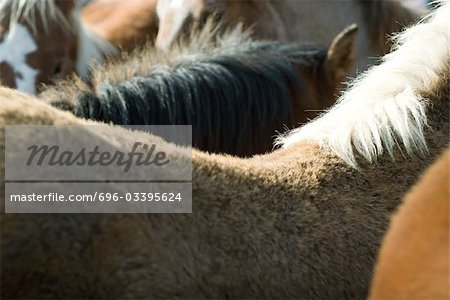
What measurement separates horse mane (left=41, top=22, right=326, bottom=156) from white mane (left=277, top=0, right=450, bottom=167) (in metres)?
0.62

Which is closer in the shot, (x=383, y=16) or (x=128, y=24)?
(x=383, y=16)

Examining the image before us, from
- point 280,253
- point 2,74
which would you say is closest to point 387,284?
point 280,253

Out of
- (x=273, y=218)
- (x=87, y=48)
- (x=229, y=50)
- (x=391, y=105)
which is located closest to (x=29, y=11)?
(x=87, y=48)

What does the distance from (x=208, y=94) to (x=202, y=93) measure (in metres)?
0.02

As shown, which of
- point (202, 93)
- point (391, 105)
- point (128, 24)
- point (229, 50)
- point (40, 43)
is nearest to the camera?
point (391, 105)

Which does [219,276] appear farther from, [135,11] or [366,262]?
[135,11]

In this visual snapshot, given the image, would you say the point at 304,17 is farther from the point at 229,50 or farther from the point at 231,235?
the point at 231,235

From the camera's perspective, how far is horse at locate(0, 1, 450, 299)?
1259 millimetres

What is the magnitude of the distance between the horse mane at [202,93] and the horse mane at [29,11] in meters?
0.81

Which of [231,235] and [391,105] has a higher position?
[391,105]

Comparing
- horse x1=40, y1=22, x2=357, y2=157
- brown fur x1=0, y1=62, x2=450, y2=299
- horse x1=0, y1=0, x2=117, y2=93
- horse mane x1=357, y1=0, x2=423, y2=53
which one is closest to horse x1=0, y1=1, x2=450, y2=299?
brown fur x1=0, y1=62, x2=450, y2=299

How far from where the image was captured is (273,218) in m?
1.44

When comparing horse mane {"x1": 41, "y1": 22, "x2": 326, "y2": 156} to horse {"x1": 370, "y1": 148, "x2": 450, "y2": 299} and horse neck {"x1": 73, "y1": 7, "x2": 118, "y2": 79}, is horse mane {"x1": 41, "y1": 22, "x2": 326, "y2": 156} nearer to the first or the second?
horse neck {"x1": 73, "y1": 7, "x2": 118, "y2": 79}

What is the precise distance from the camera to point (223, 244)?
4.51ft
